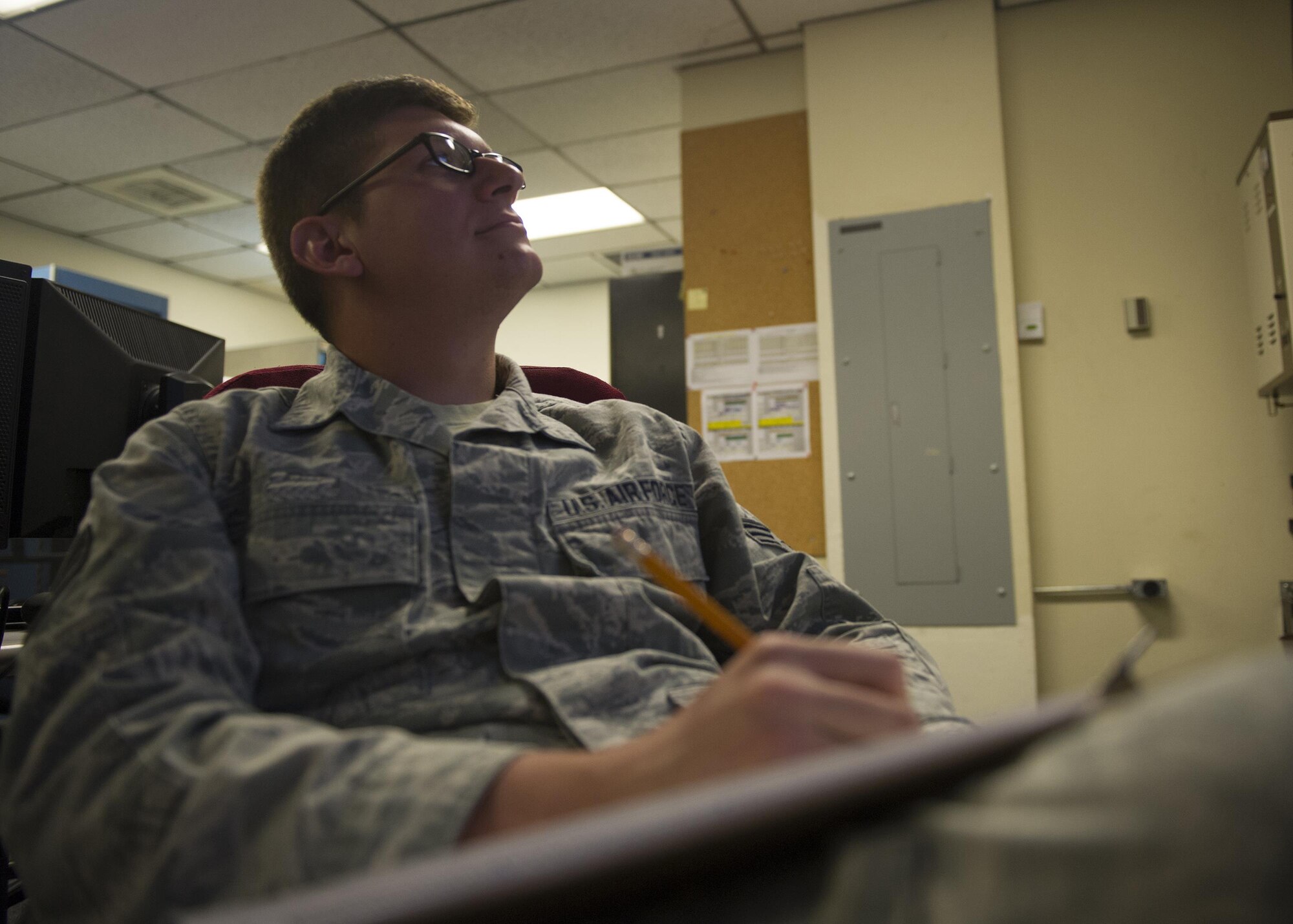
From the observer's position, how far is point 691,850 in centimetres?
28

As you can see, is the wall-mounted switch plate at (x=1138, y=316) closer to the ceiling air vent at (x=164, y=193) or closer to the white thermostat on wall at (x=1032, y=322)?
the white thermostat on wall at (x=1032, y=322)

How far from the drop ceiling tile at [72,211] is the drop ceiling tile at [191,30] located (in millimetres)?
1479

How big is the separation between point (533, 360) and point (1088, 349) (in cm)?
393

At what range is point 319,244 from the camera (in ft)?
3.73

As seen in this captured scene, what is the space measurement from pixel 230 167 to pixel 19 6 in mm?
1163

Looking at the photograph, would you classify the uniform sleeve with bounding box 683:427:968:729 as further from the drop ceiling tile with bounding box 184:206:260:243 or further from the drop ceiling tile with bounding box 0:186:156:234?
the drop ceiling tile with bounding box 0:186:156:234

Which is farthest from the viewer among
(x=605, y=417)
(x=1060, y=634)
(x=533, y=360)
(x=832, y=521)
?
(x=533, y=360)

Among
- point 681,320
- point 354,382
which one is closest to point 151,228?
point 681,320

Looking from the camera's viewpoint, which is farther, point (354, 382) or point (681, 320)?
point (681, 320)

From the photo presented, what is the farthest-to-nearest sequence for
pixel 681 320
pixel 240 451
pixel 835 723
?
pixel 681 320
pixel 240 451
pixel 835 723

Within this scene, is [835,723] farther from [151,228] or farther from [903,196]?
[151,228]

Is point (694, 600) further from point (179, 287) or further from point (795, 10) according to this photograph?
point (179, 287)

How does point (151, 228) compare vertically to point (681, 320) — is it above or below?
above

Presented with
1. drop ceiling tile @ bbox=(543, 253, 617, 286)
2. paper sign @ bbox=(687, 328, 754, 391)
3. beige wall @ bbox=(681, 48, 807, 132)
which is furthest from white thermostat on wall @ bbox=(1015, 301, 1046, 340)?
drop ceiling tile @ bbox=(543, 253, 617, 286)
